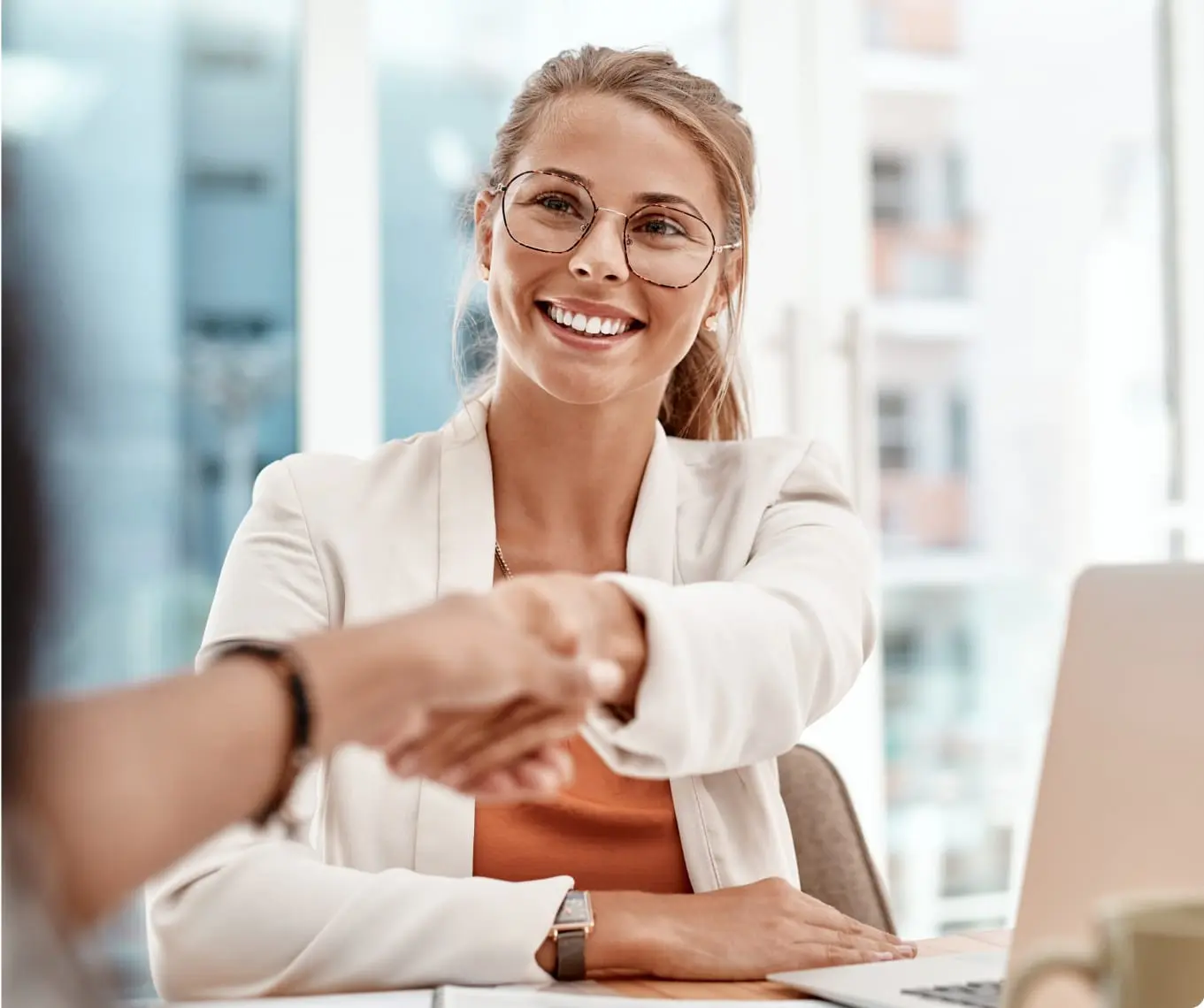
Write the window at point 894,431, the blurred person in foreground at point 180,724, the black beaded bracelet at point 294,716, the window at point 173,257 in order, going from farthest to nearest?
the window at point 894,431
the window at point 173,257
the black beaded bracelet at point 294,716
the blurred person in foreground at point 180,724

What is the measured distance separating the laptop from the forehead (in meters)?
0.83

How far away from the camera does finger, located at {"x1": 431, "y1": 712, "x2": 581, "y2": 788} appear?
2.69ft

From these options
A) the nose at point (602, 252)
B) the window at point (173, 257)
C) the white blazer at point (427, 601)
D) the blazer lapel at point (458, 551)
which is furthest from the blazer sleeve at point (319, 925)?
the window at point (173, 257)

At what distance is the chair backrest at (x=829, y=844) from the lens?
4.88 ft

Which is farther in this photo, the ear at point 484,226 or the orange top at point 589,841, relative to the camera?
the ear at point 484,226

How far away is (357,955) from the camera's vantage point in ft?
3.62

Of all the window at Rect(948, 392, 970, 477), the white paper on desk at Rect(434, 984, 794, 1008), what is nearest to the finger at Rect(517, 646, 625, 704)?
the white paper on desk at Rect(434, 984, 794, 1008)

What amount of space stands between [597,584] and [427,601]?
1.72 feet

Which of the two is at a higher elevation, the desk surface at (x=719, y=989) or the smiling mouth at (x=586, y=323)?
the smiling mouth at (x=586, y=323)

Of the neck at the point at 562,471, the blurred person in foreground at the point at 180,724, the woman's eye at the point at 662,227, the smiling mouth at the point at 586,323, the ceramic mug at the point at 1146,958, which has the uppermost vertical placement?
the woman's eye at the point at 662,227

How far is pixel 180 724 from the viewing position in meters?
0.53

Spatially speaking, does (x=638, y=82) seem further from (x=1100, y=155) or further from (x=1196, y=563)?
(x=1100, y=155)

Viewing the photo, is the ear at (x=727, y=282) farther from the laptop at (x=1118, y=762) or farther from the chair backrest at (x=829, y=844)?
the laptop at (x=1118, y=762)

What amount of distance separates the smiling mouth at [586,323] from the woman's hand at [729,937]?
61 cm
